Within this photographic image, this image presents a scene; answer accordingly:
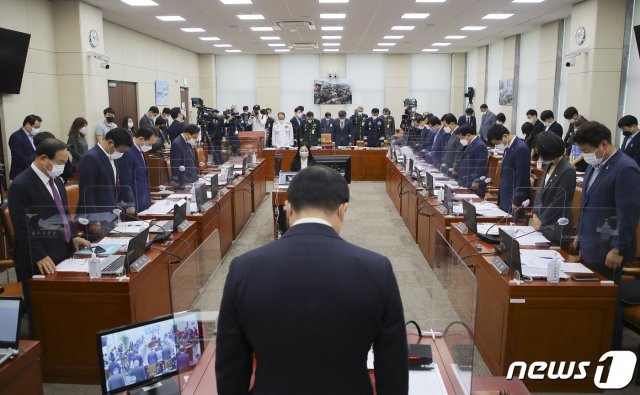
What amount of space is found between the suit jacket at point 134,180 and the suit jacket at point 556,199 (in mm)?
3643

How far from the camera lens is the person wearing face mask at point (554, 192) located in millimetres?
4148

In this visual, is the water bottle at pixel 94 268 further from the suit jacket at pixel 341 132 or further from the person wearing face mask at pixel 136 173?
the suit jacket at pixel 341 132

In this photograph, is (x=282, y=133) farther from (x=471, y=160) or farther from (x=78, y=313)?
(x=78, y=313)

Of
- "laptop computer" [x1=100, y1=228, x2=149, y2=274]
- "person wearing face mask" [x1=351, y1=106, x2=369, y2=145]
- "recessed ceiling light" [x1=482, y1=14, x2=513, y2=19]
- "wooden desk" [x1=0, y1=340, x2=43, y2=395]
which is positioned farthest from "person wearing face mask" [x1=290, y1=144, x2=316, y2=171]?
"person wearing face mask" [x1=351, y1=106, x2=369, y2=145]

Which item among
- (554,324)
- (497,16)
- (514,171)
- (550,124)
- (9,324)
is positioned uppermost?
(497,16)

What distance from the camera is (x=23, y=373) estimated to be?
2.73m

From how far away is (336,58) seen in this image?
20.3m

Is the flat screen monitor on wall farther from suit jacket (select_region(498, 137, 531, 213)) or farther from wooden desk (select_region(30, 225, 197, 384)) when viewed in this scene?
suit jacket (select_region(498, 137, 531, 213))

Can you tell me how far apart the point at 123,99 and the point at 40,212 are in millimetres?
9550

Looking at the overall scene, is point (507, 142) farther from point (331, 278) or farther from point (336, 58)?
point (336, 58)

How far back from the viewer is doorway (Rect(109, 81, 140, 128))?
1180 centimetres

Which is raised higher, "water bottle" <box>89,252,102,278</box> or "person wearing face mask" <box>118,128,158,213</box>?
"person wearing face mask" <box>118,128,158,213</box>

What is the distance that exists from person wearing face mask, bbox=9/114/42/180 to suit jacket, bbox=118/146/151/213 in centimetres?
298

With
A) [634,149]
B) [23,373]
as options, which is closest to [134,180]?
[23,373]
